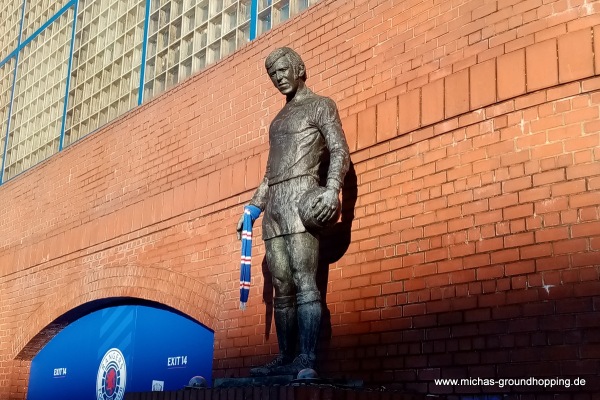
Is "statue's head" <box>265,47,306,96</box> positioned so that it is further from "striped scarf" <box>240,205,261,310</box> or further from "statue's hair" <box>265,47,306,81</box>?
"striped scarf" <box>240,205,261,310</box>

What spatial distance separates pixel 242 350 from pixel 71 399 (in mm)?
3726

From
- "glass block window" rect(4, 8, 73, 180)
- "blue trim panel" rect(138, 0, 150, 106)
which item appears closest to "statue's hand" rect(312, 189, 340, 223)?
"blue trim panel" rect(138, 0, 150, 106)

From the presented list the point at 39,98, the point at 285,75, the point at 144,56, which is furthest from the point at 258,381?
the point at 39,98

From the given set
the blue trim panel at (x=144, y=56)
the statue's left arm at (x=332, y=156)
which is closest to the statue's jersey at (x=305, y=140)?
the statue's left arm at (x=332, y=156)

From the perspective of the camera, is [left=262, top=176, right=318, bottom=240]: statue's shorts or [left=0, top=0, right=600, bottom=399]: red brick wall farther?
[left=262, top=176, right=318, bottom=240]: statue's shorts

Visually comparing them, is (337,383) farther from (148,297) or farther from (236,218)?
→ (148,297)

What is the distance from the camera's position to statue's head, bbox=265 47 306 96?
236 inches

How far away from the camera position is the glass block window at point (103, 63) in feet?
34.6

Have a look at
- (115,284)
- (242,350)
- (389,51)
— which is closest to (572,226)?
(389,51)

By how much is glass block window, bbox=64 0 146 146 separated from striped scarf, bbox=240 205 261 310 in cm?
462

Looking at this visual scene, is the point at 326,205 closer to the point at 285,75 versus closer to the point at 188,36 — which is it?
the point at 285,75

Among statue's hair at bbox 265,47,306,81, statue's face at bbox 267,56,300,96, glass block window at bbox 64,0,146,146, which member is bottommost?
statue's face at bbox 267,56,300,96

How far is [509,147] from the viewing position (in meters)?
5.48

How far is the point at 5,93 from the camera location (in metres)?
13.8
